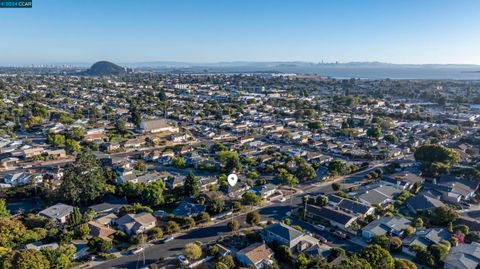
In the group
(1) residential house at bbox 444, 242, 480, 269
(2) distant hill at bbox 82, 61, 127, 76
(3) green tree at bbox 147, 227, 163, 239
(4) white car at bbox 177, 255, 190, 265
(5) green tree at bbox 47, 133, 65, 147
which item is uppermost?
(2) distant hill at bbox 82, 61, 127, 76

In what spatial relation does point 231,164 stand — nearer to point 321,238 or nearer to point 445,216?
point 321,238

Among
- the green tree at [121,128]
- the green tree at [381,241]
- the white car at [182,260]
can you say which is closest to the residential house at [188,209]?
the white car at [182,260]

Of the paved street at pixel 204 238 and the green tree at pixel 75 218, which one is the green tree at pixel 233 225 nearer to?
the paved street at pixel 204 238

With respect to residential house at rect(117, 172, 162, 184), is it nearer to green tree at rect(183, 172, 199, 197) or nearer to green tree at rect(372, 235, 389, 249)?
green tree at rect(183, 172, 199, 197)

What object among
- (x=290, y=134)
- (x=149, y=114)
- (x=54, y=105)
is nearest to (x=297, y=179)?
(x=290, y=134)

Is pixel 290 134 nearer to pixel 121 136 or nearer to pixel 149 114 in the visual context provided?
pixel 121 136

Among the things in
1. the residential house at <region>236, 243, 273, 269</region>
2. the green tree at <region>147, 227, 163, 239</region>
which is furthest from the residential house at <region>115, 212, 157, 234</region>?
the residential house at <region>236, 243, 273, 269</region>
